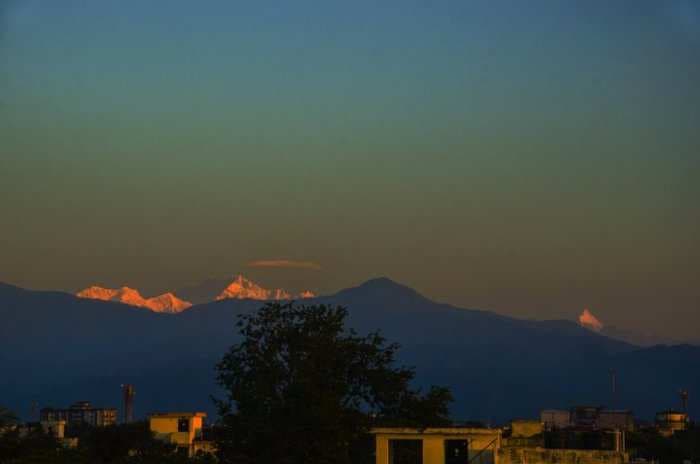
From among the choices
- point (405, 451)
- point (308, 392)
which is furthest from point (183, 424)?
point (405, 451)

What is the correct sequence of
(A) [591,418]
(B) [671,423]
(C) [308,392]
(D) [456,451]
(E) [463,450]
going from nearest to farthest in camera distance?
(E) [463,450] → (D) [456,451] → (C) [308,392] → (A) [591,418] → (B) [671,423]

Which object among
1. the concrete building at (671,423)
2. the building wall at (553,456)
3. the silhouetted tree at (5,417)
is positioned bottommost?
the building wall at (553,456)

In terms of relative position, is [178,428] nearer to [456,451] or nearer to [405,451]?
[405,451]

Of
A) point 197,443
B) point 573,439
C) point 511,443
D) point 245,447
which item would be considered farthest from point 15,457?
point 197,443

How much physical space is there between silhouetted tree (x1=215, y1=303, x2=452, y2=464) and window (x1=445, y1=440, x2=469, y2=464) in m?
16.1

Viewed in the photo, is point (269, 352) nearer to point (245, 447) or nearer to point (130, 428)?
point (245, 447)

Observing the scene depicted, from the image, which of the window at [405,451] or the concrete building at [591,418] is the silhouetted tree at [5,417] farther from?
the concrete building at [591,418]

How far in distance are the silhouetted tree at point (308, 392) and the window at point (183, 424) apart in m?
36.0

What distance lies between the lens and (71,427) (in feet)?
540

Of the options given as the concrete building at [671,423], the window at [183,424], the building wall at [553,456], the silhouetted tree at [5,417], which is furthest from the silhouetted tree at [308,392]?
the concrete building at [671,423]

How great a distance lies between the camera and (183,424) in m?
113

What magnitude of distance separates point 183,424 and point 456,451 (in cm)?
6634

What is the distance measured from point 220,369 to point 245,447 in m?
6.42

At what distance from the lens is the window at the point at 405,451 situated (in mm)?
50406
